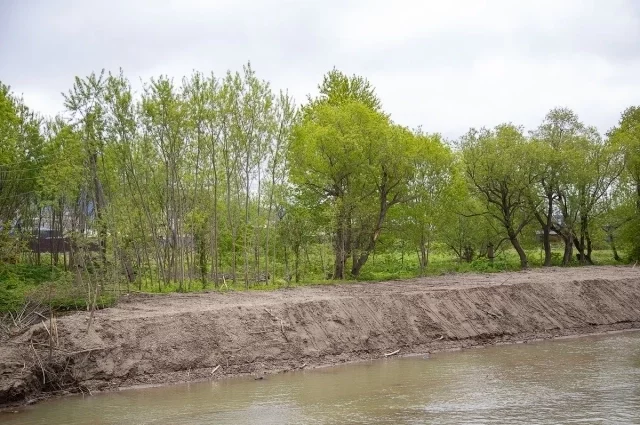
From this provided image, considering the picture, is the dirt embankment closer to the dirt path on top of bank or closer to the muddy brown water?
the dirt path on top of bank

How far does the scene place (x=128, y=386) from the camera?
58.3ft

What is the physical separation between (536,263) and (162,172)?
2474 cm

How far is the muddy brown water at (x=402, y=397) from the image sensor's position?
14.1 metres

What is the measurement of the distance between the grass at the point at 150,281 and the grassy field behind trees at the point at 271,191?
114 mm

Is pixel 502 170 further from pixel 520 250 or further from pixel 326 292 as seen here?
pixel 326 292

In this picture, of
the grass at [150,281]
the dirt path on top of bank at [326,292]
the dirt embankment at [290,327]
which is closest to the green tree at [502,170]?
the grass at [150,281]

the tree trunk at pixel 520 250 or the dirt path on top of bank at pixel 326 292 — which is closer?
the dirt path on top of bank at pixel 326 292

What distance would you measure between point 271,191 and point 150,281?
21.4ft

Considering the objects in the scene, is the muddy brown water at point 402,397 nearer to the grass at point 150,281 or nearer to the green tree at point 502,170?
the grass at point 150,281

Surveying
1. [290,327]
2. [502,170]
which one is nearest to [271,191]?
[290,327]

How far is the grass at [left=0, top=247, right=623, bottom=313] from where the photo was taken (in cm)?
2094

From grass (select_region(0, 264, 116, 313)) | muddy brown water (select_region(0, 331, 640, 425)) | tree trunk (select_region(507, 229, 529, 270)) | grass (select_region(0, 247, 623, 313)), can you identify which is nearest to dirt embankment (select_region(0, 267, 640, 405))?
grass (select_region(0, 264, 116, 313))

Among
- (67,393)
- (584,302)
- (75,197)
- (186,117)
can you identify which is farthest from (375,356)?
(75,197)

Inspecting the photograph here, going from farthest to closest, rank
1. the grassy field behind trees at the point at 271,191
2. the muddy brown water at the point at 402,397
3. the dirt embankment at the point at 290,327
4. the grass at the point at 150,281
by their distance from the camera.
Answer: the grassy field behind trees at the point at 271,191, the grass at the point at 150,281, the dirt embankment at the point at 290,327, the muddy brown water at the point at 402,397
